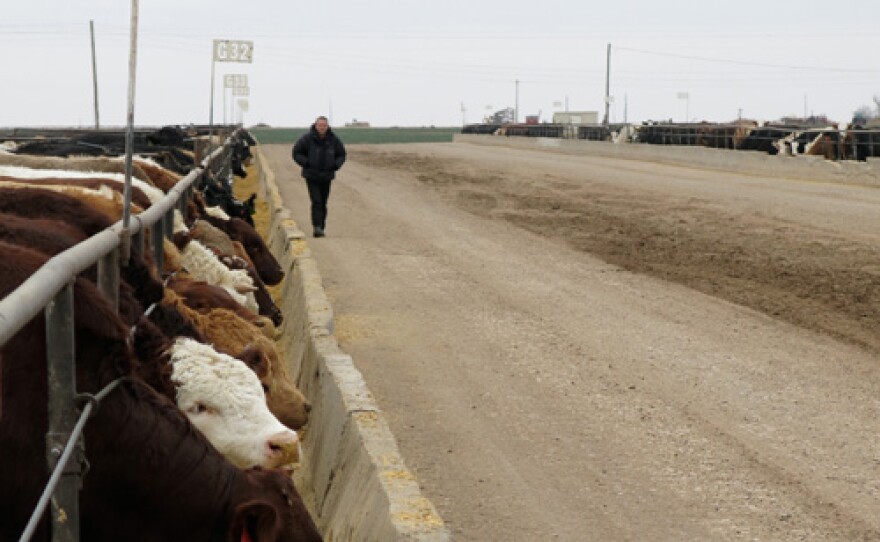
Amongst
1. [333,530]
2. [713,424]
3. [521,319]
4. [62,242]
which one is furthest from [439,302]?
[62,242]

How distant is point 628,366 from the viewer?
33.2ft

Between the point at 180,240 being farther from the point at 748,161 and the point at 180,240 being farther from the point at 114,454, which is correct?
the point at 748,161

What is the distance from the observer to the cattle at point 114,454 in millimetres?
3582

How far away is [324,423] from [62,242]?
8.68 ft

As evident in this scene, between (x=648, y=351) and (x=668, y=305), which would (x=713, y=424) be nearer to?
(x=648, y=351)

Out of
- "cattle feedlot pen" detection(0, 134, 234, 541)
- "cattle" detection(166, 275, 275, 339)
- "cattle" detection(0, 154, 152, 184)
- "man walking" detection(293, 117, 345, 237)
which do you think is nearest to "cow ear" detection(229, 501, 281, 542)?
"cattle feedlot pen" detection(0, 134, 234, 541)

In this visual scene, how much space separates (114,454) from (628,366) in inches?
268

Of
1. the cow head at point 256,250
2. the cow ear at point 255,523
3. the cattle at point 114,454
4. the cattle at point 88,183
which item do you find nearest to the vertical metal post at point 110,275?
the cattle at point 114,454

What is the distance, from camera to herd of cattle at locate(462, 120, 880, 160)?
115 ft

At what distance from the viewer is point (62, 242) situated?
530cm

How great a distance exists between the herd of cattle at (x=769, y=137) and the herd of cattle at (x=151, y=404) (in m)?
29.0

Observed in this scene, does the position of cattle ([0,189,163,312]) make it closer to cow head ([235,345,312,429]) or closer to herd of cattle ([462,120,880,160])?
cow head ([235,345,312,429])

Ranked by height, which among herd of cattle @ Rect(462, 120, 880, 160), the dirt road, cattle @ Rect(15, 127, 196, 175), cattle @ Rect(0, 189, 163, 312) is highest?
herd of cattle @ Rect(462, 120, 880, 160)

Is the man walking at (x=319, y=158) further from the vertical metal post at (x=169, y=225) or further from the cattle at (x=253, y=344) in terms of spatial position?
the cattle at (x=253, y=344)
